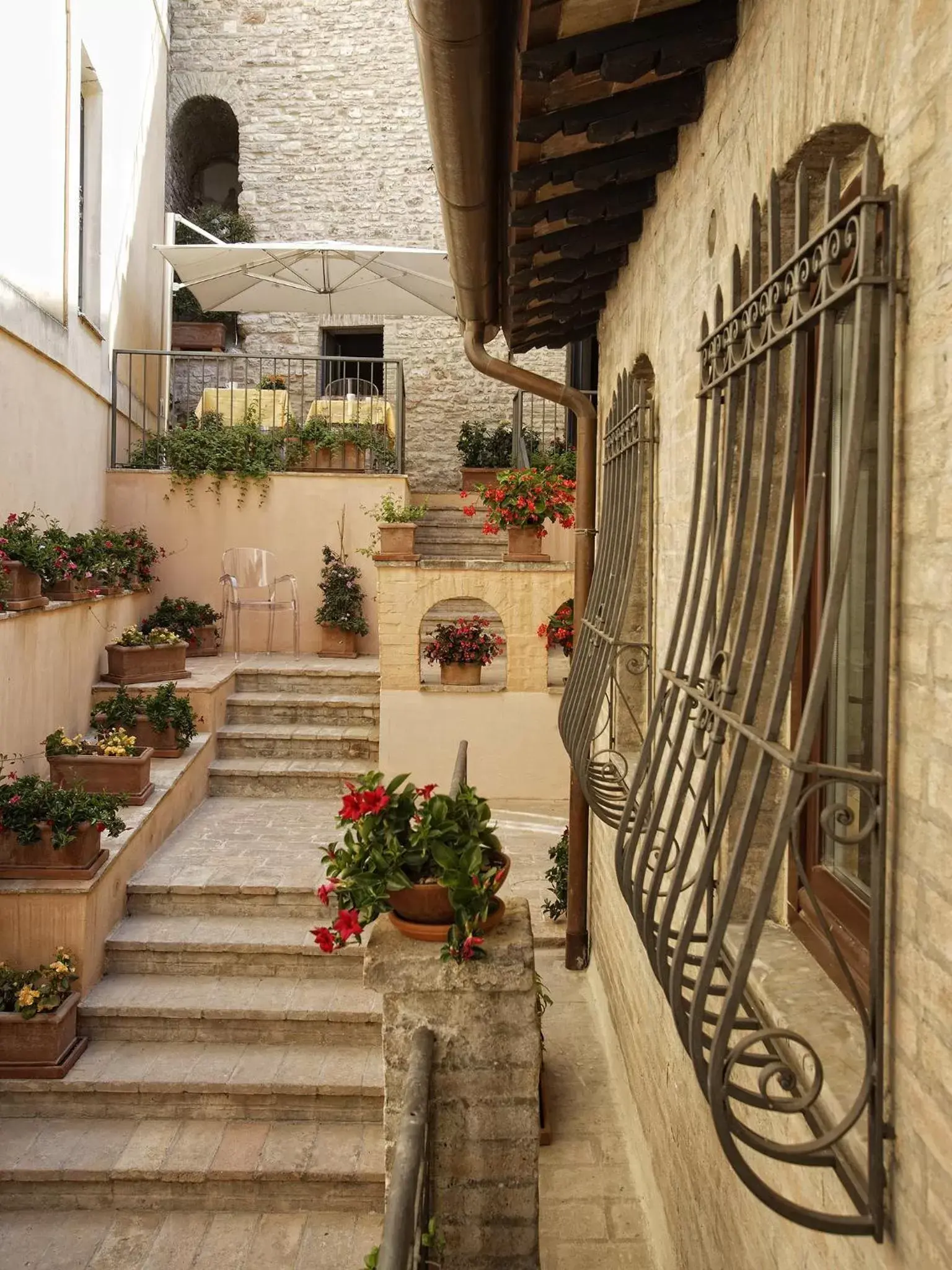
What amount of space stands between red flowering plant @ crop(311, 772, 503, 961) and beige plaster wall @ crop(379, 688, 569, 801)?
479 centimetres

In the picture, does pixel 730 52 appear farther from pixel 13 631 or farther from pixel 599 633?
pixel 13 631

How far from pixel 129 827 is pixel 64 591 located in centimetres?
200

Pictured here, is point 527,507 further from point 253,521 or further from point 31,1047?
point 31,1047

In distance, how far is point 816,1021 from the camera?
171 centimetres

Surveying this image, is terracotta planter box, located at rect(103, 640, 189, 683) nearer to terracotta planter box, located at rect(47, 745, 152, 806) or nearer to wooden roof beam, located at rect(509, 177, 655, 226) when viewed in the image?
terracotta planter box, located at rect(47, 745, 152, 806)

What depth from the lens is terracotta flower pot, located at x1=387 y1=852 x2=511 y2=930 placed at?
8.04ft

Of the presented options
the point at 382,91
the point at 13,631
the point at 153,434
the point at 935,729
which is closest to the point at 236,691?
the point at 13,631


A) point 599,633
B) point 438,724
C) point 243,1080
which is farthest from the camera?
point 438,724

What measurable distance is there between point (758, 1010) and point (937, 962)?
2.26ft

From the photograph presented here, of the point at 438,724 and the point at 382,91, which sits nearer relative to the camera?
the point at 438,724

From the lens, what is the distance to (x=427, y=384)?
14188 millimetres

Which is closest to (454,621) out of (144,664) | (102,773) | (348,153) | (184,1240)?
(144,664)

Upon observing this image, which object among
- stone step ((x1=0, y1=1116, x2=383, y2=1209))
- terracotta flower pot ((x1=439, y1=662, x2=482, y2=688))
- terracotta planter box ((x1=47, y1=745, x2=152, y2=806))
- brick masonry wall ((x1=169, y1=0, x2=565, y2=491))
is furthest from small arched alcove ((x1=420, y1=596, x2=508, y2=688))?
brick masonry wall ((x1=169, y1=0, x2=565, y2=491))

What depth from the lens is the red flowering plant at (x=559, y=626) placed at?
24.0 ft
